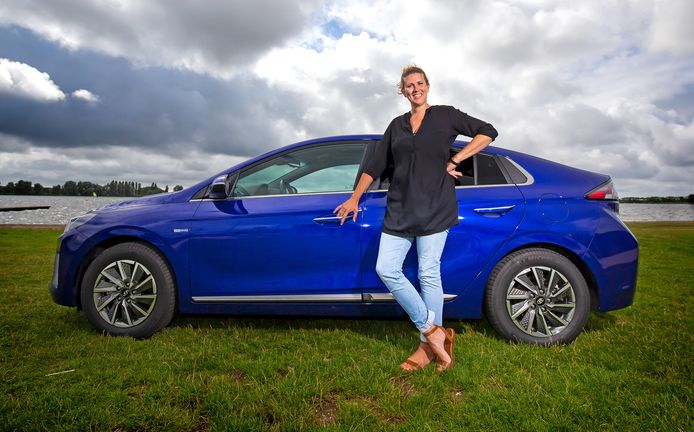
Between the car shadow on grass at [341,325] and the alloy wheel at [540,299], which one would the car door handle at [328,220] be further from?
the alloy wheel at [540,299]

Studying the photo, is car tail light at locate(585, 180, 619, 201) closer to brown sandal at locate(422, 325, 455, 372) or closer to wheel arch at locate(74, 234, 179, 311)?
Result: brown sandal at locate(422, 325, 455, 372)

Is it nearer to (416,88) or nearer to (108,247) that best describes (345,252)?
(416,88)

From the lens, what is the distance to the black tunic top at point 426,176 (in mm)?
2758

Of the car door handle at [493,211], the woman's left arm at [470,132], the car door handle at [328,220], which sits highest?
the woman's left arm at [470,132]

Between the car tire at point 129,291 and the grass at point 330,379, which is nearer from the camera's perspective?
the grass at point 330,379

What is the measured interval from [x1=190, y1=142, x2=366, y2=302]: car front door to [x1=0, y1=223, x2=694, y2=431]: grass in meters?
0.41

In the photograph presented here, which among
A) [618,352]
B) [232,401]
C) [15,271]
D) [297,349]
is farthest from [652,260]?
[15,271]

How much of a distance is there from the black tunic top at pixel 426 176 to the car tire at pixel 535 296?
0.72 m

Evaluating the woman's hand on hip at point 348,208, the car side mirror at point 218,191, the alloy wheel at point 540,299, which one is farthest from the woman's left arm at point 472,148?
the car side mirror at point 218,191

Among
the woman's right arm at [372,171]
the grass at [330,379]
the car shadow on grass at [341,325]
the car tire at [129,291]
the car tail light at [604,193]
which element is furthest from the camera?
the car shadow on grass at [341,325]

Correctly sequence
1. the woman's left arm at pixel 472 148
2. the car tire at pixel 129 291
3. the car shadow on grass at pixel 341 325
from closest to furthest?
the woman's left arm at pixel 472 148 < the car tire at pixel 129 291 < the car shadow on grass at pixel 341 325

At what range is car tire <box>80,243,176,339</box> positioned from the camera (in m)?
3.41

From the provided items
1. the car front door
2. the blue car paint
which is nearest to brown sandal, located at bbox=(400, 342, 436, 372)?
the blue car paint

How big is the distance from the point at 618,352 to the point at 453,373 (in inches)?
52.7
